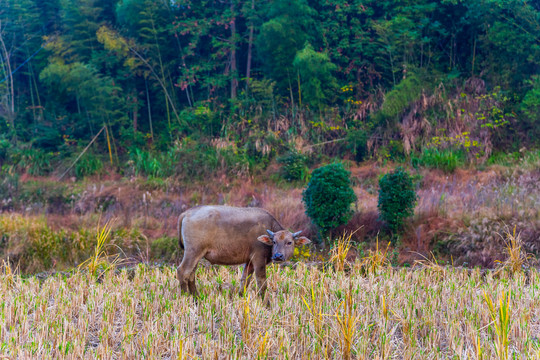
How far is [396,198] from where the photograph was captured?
27.9 feet

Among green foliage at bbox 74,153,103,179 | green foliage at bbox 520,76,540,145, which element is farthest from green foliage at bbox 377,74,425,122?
green foliage at bbox 74,153,103,179

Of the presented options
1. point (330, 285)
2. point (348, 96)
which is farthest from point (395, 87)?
point (330, 285)

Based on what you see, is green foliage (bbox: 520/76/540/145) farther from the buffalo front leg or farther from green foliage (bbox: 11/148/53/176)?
green foliage (bbox: 11/148/53/176)

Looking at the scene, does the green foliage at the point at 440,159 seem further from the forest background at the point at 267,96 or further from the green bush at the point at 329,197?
the green bush at the point at 329,197

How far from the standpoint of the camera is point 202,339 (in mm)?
3803

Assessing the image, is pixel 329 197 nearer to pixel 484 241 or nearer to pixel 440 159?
pixel 484 241

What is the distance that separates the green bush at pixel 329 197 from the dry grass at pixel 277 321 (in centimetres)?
265

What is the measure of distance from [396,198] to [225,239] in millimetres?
4630

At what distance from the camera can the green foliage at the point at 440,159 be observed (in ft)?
43.6

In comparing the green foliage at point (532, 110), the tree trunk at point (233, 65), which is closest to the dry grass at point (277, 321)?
the green foliage at point (532, 110)

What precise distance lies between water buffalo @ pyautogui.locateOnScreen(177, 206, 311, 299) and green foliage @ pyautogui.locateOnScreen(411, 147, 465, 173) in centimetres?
971

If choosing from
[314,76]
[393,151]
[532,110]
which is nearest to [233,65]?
[314,76]

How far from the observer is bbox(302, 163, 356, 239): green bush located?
27.7 ft

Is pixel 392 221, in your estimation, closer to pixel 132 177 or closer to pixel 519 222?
pixel 519 222
